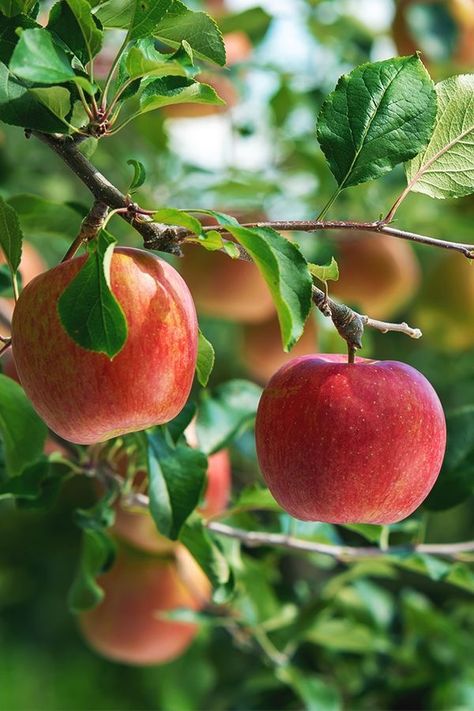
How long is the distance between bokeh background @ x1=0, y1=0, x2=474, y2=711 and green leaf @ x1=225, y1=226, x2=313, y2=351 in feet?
1.95

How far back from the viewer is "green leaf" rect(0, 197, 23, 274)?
584mm

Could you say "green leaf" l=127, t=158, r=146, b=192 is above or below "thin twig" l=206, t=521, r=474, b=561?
above

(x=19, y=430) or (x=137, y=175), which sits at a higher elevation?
(x=137, y=175)

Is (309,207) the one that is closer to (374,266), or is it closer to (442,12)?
(374,266)

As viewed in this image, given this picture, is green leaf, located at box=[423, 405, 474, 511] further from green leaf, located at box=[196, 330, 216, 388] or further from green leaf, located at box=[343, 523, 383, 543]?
green leaf, located at box=[196, 330, 216, 388]

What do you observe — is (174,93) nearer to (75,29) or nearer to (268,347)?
(75,29)

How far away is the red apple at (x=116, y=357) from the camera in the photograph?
1.59ft

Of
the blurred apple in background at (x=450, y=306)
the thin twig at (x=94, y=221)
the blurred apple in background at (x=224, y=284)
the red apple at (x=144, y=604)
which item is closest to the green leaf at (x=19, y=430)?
the thin twig at (x=94, y=221)

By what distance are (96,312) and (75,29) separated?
0.16 metres

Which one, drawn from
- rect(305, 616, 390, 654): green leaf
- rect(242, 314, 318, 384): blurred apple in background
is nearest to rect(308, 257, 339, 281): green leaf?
rect(305, 616, 390, 654): green leaf

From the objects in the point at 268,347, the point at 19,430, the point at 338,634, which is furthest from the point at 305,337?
the point at 19,430

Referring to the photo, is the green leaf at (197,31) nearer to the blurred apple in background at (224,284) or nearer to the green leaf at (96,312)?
the green leaf at (96,312)

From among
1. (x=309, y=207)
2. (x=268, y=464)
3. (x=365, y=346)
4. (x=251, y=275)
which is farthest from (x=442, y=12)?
(x=268, y=464)

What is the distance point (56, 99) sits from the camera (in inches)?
19.1
